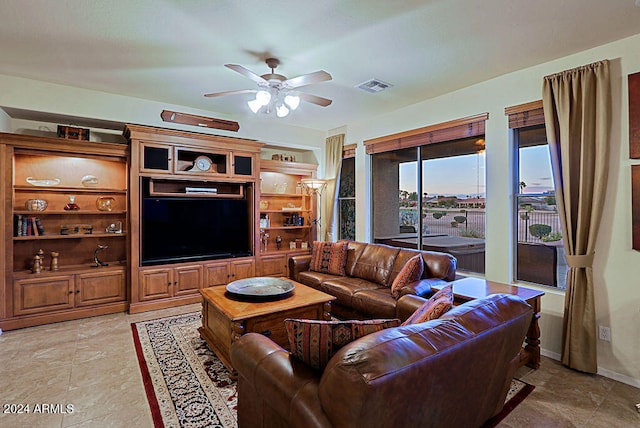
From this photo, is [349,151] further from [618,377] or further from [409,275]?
[618,377]

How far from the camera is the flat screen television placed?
177 inches

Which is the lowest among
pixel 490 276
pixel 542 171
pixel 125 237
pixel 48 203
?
pixel 490 276

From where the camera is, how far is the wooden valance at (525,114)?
3293 mm

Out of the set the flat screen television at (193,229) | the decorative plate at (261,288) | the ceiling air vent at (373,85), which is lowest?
the decorative plate at (261,288)

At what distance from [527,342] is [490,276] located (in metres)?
0.96

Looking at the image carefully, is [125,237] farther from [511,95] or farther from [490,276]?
[511,95]

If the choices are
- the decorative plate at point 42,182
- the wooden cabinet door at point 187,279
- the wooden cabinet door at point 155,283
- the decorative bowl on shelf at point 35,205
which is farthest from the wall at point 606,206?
the decorative bowl on shelf at point 35,205

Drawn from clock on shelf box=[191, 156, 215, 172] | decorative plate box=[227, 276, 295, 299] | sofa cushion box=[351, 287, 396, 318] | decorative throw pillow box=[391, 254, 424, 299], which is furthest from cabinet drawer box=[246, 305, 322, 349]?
clock on shelf box=[191, 156, 215, 172]

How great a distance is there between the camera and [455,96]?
13.5 ft

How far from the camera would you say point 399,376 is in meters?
1.16

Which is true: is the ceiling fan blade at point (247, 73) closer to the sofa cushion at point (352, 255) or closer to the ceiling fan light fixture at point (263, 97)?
the ceiling fan light fixture at point (263, 97)

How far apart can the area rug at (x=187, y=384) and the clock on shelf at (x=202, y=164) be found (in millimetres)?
2305

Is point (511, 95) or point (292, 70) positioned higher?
point (292, 70)

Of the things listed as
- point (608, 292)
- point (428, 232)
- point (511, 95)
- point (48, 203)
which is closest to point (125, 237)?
point (48, 203)
